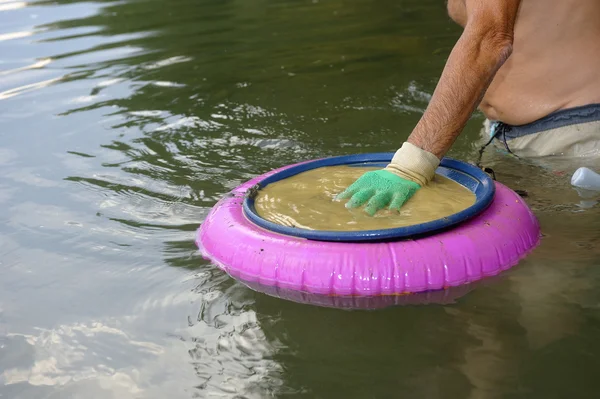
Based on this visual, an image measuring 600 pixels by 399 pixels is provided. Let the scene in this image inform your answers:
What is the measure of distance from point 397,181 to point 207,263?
2.70 ft

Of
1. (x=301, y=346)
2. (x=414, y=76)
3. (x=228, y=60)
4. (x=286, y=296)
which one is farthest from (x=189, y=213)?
(x=228, y=60)

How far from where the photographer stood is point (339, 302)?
2.63m

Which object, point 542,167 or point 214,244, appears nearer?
point 214,244

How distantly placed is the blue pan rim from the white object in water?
0.45 m

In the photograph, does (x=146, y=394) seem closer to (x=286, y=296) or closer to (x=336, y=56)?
(x=286, y=296)

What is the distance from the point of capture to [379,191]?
9.41 ft

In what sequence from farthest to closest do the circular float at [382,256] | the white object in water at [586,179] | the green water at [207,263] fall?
1. the white object in water at [586,179]
2. the circular float at [382,256]
3. the green water at [207,263]

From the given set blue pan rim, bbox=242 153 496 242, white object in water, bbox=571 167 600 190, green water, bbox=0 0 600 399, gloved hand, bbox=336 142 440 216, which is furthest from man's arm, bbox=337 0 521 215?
white object in water, bbox=571 167 600 190

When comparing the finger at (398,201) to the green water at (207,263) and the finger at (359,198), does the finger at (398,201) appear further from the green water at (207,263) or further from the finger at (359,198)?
the green water at (207,263)

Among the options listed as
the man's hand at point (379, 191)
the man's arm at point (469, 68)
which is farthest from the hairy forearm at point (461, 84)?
the man's hand at point (379, 191)

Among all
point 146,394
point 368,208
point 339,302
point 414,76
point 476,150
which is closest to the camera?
point 146,394

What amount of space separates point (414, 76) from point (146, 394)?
13.6ft

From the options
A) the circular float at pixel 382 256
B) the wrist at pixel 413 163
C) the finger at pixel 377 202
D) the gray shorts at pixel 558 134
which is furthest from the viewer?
the gray shorts at pixel 558 134

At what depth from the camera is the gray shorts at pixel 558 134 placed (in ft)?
10.9
